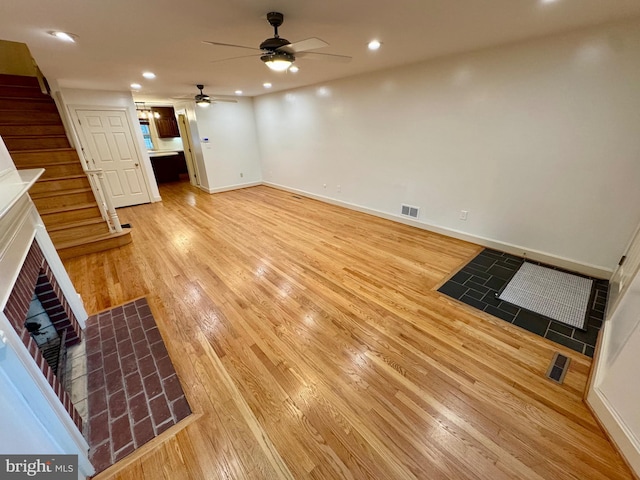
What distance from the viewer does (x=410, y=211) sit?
4332 mm

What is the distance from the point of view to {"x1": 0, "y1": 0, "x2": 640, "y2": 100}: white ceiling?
1804 millimetres

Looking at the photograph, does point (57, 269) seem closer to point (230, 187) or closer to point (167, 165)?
point (230, 187)

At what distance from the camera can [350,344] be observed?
2.06 m

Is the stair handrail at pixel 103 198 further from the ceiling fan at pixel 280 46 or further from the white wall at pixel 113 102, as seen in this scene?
the ceiling fan at pixel 280 46

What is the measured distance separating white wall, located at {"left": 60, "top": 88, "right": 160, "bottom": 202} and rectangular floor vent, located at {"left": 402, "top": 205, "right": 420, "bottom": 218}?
5814 mm

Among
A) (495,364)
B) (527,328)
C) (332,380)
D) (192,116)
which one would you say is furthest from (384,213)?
(192,116)

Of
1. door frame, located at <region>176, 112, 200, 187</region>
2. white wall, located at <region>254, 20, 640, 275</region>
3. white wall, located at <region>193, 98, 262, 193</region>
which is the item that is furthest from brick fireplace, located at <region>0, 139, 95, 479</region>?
door frame, located at <region>176, 112, 200, 187</region>

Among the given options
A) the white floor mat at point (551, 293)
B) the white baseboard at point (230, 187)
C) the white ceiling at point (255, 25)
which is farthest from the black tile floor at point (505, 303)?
the white baseboard at point (230, 187)

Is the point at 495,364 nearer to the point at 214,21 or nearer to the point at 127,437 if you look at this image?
the point at 127,437

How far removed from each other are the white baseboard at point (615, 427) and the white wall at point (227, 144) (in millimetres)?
7330

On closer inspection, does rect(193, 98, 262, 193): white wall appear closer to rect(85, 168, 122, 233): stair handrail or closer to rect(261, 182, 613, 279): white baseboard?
rect(85, 168, 122, 233): stair handrail

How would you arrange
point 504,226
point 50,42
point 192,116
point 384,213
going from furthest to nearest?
1. point 192,116
2. point 384,213
3. point 504,226
4. point 50,42

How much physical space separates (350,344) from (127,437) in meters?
1.50

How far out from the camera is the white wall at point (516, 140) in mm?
2439
